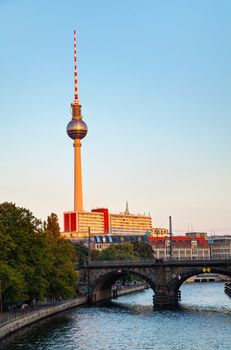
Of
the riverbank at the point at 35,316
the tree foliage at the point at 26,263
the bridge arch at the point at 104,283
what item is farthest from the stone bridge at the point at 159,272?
the tree foliage at the point at 26,263

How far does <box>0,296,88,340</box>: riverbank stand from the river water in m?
1.13

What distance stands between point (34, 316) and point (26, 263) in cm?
1035

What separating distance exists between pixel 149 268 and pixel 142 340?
52.8 metres

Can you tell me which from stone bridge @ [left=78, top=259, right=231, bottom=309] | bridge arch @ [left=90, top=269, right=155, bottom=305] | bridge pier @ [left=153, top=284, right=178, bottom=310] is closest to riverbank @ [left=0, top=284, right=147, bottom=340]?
bridge arch @ [left=90, top=269, right=155, bottom=305]

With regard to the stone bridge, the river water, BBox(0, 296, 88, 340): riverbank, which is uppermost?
the stone bridge

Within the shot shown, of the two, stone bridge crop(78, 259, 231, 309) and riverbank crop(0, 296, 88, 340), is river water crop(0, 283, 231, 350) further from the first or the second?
stone bridge crop(78, 259, 231, 309)

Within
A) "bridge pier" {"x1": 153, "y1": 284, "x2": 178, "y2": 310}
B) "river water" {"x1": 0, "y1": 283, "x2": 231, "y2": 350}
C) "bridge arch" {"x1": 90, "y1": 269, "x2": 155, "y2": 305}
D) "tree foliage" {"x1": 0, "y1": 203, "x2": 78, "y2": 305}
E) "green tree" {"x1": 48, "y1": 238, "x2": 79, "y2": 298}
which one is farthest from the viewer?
"bridge arch" {"x1": 90, "y1": 269, "x2": 155, "y2": 305}

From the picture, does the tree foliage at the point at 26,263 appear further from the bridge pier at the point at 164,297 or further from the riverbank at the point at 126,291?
the riverbank at the point at 126,291

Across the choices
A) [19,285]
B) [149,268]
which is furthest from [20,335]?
[149,268]

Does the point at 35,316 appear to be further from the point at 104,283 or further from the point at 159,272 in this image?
the point at 104,283

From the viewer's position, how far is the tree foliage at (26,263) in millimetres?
94294

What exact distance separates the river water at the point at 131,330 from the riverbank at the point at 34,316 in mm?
1131

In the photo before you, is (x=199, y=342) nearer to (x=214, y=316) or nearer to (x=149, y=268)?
(x=214, y=316)

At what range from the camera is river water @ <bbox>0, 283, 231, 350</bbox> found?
77.1 meters
